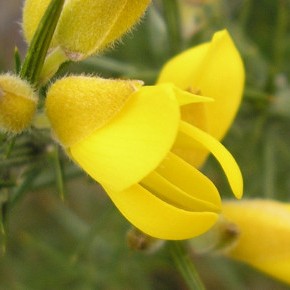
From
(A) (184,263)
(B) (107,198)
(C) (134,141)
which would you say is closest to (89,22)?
(C) (134,141)

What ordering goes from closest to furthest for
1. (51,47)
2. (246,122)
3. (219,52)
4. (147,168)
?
(147,168) < (51,47) < (219,52) < (246,122)

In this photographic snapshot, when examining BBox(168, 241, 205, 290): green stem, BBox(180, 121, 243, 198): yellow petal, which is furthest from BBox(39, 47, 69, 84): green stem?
BBox(168, 241, 205, 290): green stem

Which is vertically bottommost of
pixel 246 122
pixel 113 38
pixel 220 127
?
pixel 246 122

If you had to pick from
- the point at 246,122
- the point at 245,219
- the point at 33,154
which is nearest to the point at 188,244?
the point at 245,219

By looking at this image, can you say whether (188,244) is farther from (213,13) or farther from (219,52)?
(213,13)

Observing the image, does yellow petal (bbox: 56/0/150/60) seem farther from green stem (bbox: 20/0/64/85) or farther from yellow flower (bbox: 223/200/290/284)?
yellow flower (bbox: 223/200/290/284)

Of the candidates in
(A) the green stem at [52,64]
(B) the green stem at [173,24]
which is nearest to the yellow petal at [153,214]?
→ (A) the green stem at [52,64]

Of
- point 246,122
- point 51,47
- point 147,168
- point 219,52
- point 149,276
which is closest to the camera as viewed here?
point 147,168
